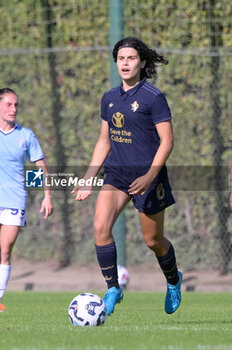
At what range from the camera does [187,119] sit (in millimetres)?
12391

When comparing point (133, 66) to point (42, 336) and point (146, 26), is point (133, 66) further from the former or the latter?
point (146, 26)

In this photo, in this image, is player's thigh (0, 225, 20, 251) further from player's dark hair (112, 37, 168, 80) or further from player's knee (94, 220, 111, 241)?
player's dark hair (112, 37, 168, 80)

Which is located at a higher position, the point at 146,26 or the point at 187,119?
the point at 146,26

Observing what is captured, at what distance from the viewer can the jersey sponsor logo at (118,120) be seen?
23.5ft

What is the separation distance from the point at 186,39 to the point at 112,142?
19.0 ft

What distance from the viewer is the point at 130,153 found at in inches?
283

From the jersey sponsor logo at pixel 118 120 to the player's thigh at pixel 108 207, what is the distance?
0.50m

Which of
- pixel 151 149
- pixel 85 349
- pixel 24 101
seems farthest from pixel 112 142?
pixel 24 101

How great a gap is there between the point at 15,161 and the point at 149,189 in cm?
215

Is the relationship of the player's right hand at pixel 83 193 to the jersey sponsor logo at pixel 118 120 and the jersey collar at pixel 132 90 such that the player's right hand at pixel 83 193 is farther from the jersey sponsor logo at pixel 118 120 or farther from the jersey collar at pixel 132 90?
the jersey collar at pixel 132 90

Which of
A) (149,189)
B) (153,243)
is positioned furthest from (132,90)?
(153,243)

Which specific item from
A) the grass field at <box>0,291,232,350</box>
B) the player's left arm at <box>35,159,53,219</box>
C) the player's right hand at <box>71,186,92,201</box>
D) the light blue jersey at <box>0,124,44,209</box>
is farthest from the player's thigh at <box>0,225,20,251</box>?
the player's right hand at <box>71,186,92,201</box>

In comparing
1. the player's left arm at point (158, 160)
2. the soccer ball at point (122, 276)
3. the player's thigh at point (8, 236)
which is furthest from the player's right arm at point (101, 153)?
the soccer ball at point (122, 276)

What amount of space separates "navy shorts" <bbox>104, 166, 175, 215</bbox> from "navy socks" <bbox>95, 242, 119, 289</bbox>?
0.40 metres
